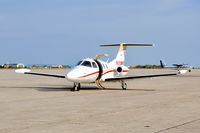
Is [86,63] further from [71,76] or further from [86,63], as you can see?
[71,76]

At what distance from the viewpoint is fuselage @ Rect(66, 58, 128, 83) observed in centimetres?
2175

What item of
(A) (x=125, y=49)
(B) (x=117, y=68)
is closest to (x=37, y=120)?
(B) (x=117, y=68)

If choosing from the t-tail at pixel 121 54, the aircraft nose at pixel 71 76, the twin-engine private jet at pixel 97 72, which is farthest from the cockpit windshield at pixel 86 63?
the t-tail at pixel 121 54

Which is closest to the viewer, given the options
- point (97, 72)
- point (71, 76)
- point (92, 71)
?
point (71, 76)

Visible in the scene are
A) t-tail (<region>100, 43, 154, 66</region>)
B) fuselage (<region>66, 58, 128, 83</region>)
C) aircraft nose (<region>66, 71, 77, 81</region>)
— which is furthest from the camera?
t-tail (<region>100, 43, 154, 66</region>)

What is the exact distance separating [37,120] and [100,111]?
2.70m

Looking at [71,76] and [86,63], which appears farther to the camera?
[86,63]

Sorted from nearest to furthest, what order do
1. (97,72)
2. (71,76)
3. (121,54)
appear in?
(71,76) → (97,72) → (121,54)

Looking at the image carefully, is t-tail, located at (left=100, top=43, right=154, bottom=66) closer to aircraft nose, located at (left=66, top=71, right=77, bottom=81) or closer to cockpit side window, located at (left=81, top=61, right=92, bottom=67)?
cockpit side window, located at (left=81, top=61, right=92, bottom=67)

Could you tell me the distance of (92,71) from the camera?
23.3 m

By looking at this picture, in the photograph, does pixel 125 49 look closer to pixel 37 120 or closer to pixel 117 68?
pixel 117 68

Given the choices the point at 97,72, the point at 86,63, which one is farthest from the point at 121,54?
the point at 86,63

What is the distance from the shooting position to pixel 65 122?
9.77m

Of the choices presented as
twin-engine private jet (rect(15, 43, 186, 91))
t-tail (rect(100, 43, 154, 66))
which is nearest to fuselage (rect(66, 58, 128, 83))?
twin-engine private jet (rect(15, 43, 186, 91))
